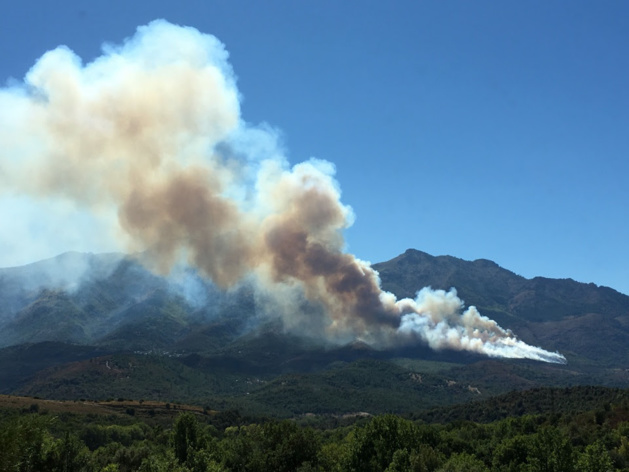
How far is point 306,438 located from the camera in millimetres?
92938

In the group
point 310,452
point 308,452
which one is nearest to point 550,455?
point 310,452

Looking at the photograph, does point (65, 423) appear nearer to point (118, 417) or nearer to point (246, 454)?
point (118, 417)

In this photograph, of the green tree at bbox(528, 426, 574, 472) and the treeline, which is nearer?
the treeline

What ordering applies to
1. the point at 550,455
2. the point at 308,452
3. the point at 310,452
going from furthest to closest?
the point at 310,452 → the point at 308,452 → the point at 550,455

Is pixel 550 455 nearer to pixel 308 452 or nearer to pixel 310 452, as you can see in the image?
A: pixel 310 452

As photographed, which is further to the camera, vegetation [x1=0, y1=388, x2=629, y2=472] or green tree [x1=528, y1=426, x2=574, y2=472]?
green tree [x1=528, y1=426, x2=574, y2=472]

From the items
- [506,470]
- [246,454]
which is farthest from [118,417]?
[506,470]

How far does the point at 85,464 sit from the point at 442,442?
73266 mm

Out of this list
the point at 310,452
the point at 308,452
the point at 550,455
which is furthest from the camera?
the point at 310,452

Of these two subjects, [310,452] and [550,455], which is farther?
[310,452]

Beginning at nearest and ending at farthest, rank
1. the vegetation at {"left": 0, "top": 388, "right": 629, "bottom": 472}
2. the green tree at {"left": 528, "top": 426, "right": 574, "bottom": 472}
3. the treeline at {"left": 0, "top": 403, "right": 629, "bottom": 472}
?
1. the treeline at {"left": 0, "top": 403, "right": 629, "bottom": 472}
2. the vegetation at {"left": 0, "top": 388, "right": 629, "bottom": 472}
3. the green tree at {"left": 528, "top": 426, "right": 574, "bottom": 472}

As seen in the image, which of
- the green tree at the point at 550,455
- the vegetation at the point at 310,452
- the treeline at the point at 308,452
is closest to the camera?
the treeline at the point at 308,452

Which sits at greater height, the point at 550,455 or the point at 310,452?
the point at 550,455

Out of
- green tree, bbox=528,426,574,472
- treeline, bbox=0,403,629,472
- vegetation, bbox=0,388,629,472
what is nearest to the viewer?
treeline, bbox=0,403,629,472
